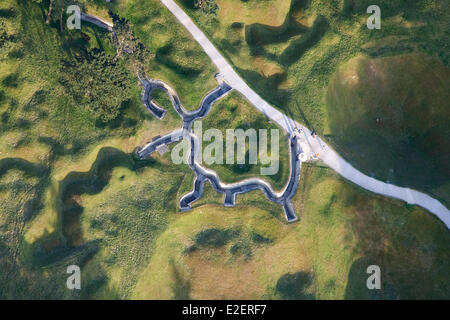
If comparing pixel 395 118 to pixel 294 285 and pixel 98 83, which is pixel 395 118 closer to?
pixel 294 285

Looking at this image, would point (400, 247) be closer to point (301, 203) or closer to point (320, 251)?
point (320, 251)

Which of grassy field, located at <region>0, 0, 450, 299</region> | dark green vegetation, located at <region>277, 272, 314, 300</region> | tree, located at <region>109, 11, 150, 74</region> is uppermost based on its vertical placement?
tree, located at <region>109, 11, 150, 74</region>

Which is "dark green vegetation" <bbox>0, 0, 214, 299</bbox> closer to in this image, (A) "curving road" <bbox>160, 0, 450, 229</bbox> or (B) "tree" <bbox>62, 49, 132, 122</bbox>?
(B) "tree" <bbox>62, 49, 132, 122</bbox>

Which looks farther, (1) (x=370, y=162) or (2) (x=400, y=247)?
(1) (x=370, y=162)

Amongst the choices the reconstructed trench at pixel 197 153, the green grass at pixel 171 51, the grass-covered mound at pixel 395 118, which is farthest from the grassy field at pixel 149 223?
the green grass at pixel 171 51

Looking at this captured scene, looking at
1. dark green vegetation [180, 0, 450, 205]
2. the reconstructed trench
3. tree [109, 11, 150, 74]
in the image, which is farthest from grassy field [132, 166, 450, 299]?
tree [109, 11, 150, 74]

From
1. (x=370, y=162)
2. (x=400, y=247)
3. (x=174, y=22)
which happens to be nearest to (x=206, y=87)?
(x=174, y=22)

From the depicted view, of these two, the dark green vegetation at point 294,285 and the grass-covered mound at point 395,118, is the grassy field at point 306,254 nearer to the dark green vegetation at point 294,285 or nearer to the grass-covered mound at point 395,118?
the dark green vegetation at point 294,285
